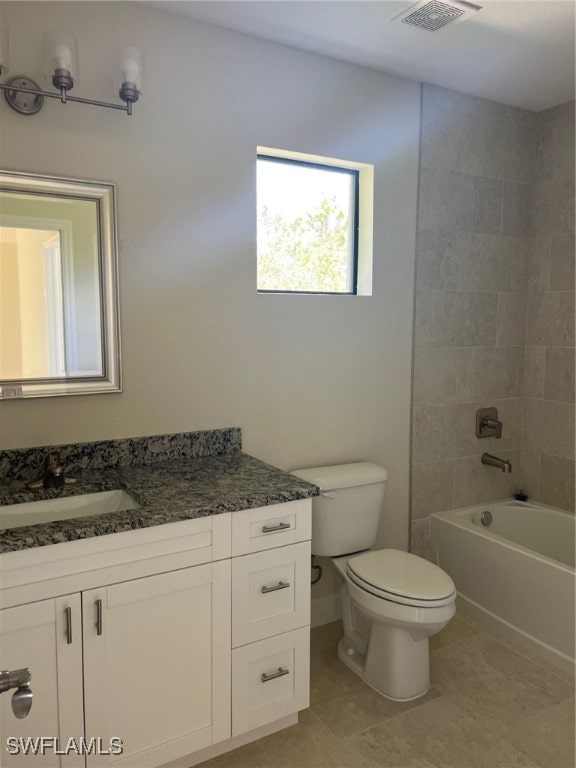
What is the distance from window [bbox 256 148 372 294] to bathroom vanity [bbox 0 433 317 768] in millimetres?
979

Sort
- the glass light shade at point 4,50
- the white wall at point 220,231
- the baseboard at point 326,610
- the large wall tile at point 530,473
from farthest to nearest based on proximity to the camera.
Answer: the large wall tile at point 530,473, the baseboard at point 326,610, the white wall at point 220,231, the glass light shade at point 4,50

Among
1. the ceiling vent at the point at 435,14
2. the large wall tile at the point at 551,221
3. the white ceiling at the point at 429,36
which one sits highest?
the white ceiling at the point at 429,36

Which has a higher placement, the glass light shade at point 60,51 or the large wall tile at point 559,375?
the glass light shade at point 60,51

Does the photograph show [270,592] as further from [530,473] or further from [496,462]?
[530,473]

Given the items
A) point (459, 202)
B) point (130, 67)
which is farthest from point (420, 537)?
point (130, 67)

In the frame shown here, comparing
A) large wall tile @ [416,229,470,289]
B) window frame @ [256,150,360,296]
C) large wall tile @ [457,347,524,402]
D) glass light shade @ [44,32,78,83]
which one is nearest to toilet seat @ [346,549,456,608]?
large wall tile @ [457,347,524,402]

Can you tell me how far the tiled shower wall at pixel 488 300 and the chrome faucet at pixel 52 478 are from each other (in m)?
1.68

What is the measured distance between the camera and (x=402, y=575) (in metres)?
2.15

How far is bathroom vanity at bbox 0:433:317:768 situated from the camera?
1.47 metres

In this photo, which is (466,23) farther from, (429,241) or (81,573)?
(81,573)

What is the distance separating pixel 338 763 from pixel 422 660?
51cm

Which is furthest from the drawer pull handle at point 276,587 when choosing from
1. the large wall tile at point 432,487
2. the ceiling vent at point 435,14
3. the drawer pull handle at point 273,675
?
the ceiling vent at point 435,14

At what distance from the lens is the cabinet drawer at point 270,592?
176cm

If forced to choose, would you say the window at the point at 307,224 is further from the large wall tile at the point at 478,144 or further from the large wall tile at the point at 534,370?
the large wall tile at the point at 534,370
